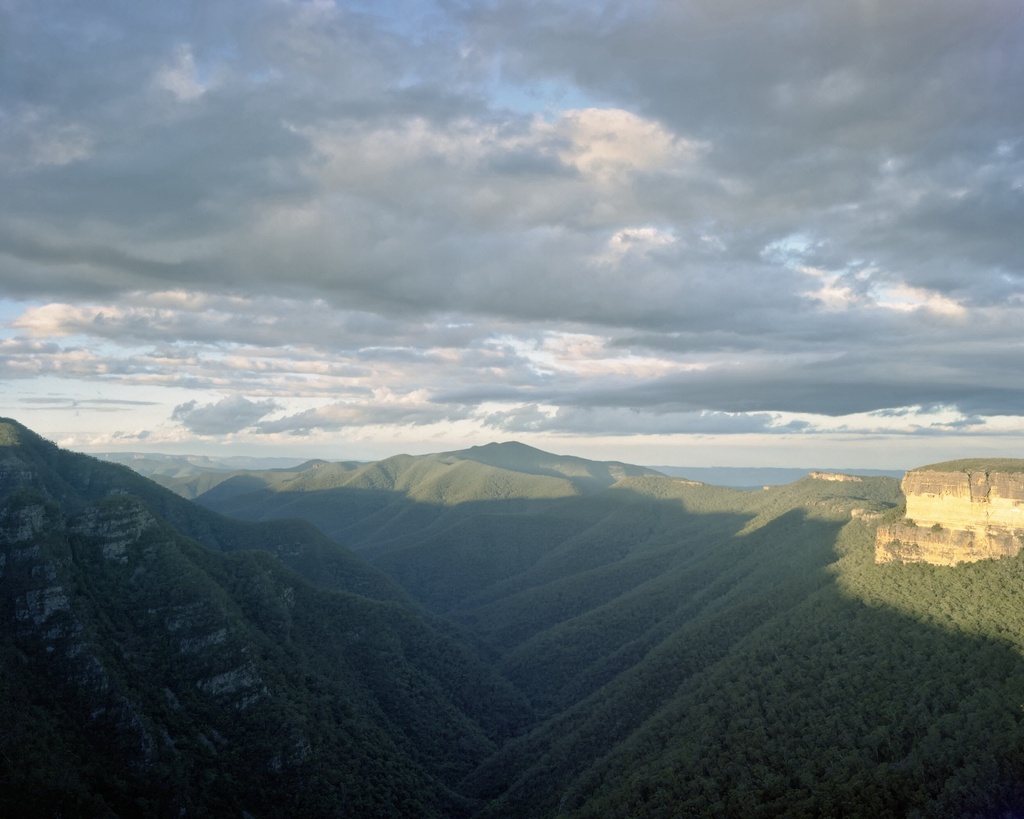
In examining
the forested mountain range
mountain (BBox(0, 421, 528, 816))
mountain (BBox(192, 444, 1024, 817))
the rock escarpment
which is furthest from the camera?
the rock escarpment

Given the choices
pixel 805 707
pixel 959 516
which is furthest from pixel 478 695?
pixel 959 516

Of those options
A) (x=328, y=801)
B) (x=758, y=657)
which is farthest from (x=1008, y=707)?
(x=328, y=801)

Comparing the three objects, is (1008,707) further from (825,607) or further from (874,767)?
(825,607)

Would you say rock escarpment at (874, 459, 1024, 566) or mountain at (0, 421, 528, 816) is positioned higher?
rock escarpment at (874, 459, 1024, 566)

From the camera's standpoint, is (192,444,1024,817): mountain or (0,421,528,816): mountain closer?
(192,444,1024,817): mountain

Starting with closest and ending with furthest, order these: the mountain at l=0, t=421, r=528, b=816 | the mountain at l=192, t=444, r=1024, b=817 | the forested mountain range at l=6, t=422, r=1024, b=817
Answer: the mountain at l=192, t=444, r=1024, b=817, the forested mountain range at l=6, t=422, r=1024, b=817, the mountain at l=0, t=421, r=528, b=816

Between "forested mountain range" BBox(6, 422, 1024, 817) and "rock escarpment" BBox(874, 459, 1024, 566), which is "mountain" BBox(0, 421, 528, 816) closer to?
"forested mountain range" BBox(6, 422, 1024, 817)

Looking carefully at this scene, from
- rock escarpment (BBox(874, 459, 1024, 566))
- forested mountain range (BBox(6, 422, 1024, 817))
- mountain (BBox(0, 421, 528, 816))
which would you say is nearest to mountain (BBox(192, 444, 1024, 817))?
forested mountain range (BBox(6, 422, 1024, 817))
